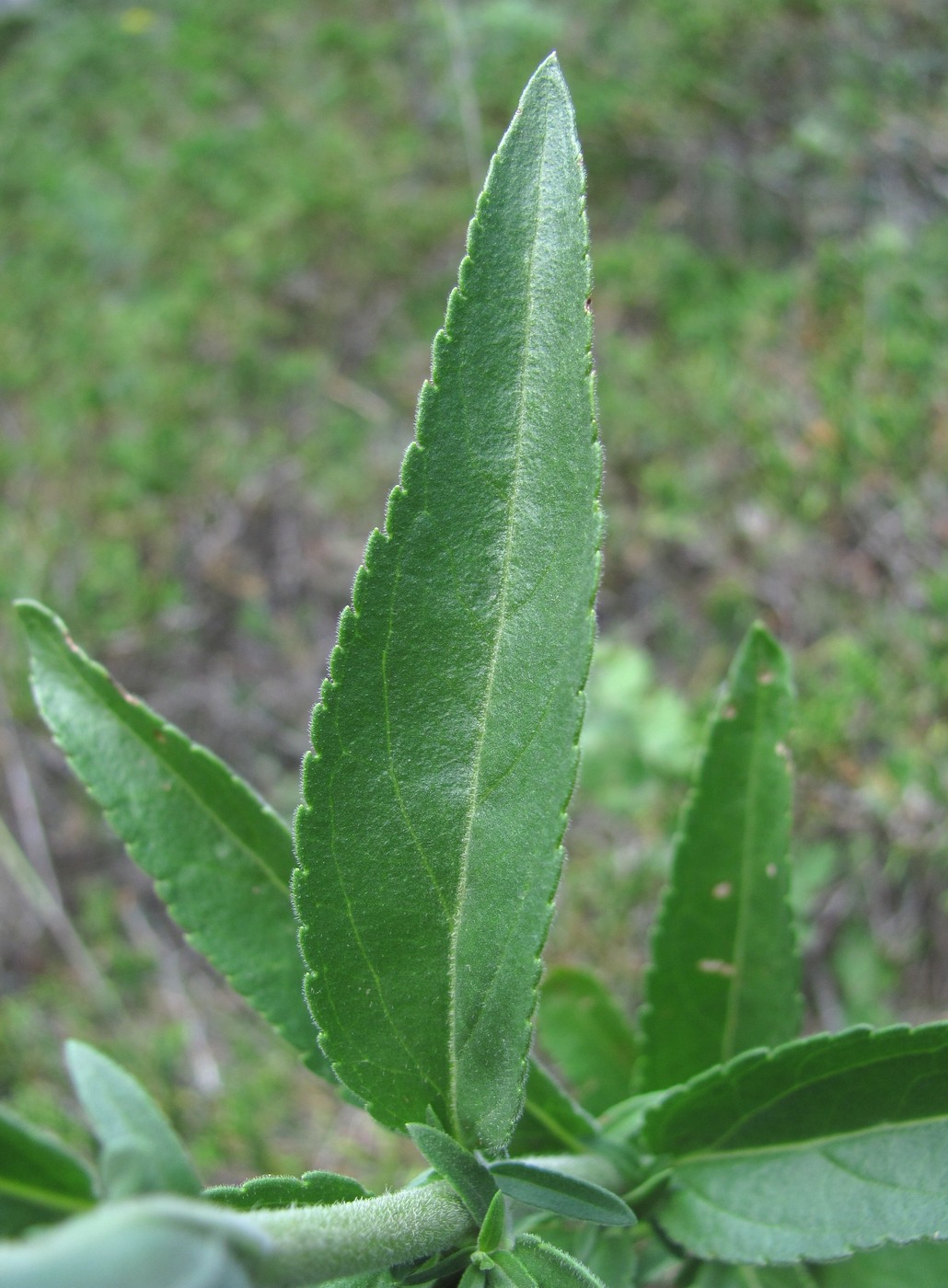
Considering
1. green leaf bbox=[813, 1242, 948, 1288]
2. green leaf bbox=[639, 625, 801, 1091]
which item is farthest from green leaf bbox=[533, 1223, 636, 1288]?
green leaf bbox=[813, 1242, 948, 1288]

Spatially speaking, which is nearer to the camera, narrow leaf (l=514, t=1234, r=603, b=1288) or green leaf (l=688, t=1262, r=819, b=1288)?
narrow leaf (l=514, t=1234, r=603, b=1288)

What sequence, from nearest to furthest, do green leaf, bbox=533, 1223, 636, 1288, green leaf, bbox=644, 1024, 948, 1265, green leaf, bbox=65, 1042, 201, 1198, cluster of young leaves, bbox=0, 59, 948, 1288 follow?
1. green leaf, bbox=65, 1042, 201, 1198
2. cluster of young leaves, bbox=0, 59, 948, 1288
3. green leaf, bbox=644, 1024, 948, 1265
4. green leaf, bbox=533, 1223, 636, 1288

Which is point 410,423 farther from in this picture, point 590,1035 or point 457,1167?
point 457,1167

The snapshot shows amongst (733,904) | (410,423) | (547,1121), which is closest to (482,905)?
(547,1121)

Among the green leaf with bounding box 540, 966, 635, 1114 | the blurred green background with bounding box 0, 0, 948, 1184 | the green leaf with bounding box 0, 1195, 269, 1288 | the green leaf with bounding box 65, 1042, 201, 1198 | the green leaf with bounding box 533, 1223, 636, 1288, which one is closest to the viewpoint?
the green leaf with bounding box 0, 1195, 269, 1288

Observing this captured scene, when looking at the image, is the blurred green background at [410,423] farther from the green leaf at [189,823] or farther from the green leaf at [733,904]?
the green leaf at [189,823]

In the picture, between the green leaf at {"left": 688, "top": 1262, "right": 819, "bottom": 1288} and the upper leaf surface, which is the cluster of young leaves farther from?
the upper leaf surface
